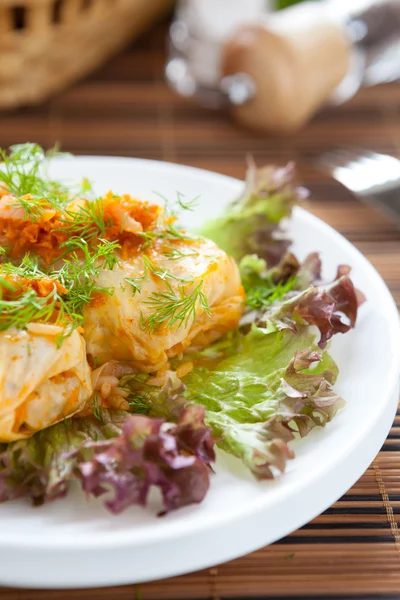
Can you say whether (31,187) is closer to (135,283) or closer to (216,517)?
(135,283)

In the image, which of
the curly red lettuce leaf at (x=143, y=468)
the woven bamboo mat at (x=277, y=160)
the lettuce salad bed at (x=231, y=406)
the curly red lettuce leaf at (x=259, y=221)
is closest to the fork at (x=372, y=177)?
the woven bamboo mat at (x=277, y=160)

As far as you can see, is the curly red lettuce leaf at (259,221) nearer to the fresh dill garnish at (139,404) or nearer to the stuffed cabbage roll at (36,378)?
the fresh dill garnish at (139,404)

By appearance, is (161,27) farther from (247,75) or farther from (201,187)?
(201,187)

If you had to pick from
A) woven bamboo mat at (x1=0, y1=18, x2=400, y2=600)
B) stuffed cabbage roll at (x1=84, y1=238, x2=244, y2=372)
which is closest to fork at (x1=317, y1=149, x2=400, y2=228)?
woven bamboo mat at (x1=0, y1=18, x2=400, y2=600)

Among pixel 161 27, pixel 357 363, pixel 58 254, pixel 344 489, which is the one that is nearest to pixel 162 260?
pixel 58 254

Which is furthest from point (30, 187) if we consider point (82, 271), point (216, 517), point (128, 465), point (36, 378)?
point (216, 517)

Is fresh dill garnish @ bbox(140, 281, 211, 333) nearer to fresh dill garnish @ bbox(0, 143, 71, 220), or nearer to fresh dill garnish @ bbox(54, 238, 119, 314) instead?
fresh dill garnish @ bbox(54, 238, 119, 314)
